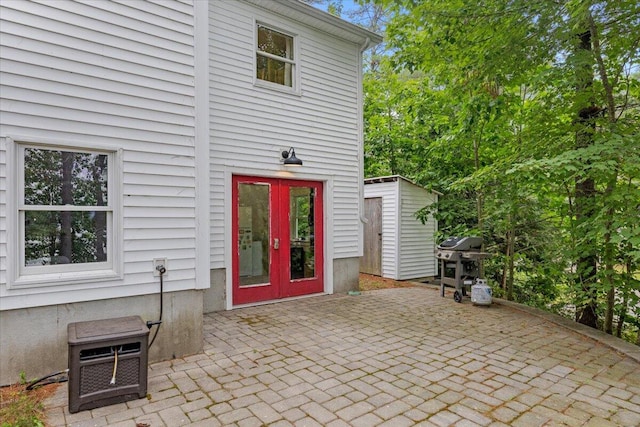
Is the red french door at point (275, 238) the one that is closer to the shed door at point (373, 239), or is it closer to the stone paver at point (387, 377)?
the stone paver at point (387, 377)

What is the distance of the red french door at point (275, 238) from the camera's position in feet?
18.8

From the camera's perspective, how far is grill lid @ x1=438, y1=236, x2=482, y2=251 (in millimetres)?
6137

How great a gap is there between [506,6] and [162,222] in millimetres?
5032

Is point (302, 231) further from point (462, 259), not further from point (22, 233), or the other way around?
point (22, 233)

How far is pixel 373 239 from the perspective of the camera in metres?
8.95

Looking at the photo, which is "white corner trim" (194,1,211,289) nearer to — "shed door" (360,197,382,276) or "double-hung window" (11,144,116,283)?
"double-hung window" (11,144,116,283)

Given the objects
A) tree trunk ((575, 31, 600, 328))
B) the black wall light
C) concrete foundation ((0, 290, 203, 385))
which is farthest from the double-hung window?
tree trunk ((575, 31, 600, 328))

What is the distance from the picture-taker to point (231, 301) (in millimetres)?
5527

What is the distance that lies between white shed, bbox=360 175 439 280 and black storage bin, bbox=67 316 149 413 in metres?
6.47

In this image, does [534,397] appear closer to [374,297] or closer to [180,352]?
[180,352]

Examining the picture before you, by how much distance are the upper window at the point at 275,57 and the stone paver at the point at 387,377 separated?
3.96 m

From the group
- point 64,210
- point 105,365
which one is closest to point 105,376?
point 105,365

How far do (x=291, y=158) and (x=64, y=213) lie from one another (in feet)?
11.2

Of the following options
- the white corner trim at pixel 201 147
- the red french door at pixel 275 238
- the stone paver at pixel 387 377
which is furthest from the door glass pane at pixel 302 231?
the white corner trim at pixel 201 147
